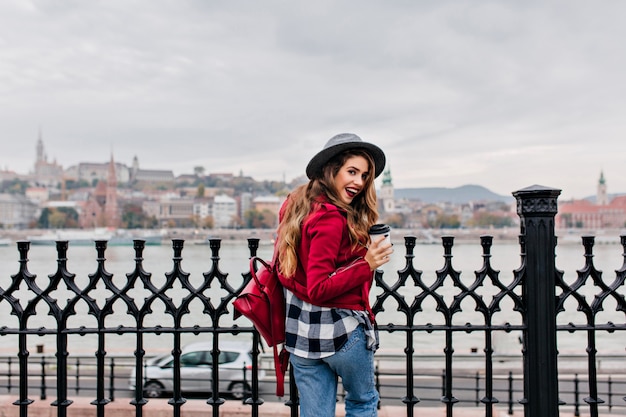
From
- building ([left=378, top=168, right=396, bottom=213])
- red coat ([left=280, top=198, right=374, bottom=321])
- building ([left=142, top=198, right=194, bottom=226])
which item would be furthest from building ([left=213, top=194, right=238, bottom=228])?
red coat ([left=280, top=198, right=374, bottom=321])

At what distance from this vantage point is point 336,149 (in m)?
2.32

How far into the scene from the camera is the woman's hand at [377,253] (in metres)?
2.19

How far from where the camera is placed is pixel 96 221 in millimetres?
120812

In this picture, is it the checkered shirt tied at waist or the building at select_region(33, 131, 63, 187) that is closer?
the checkered shirt tied at waist

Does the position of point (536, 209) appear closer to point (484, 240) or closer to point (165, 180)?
point (484, 240)

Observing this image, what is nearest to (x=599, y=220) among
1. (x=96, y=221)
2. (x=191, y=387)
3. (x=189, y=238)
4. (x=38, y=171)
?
(x=189, y=238)

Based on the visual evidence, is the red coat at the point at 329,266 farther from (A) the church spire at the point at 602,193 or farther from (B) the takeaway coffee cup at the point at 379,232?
(A) the church spire at the point at 602,193

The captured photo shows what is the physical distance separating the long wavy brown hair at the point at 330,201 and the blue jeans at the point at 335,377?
0.38 meters

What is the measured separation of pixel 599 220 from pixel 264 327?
140779 millimetres

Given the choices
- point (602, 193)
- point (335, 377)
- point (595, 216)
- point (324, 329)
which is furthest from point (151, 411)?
point (602, 193)

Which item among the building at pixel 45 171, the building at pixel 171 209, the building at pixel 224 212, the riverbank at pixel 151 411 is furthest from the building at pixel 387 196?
the riverbank at pixel 151 411

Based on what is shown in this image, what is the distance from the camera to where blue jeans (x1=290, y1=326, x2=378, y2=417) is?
7.39 feet

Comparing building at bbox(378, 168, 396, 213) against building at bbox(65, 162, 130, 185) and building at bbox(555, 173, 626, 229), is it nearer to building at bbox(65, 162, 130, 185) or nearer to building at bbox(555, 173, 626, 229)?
building at bbox(555, 173, 626, 229)

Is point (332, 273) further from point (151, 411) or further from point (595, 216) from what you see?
point (595, 216)
